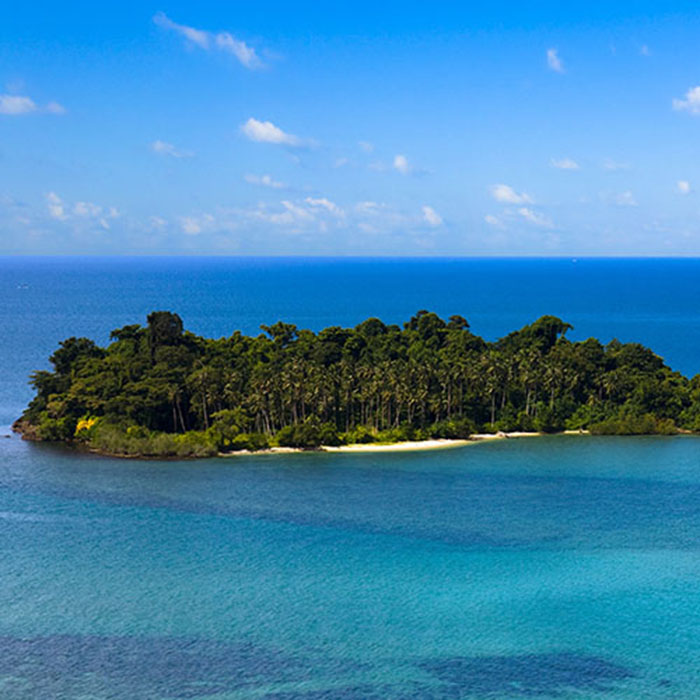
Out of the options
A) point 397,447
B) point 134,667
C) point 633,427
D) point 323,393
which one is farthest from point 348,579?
point 633,427

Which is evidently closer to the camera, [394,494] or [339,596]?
[339,596]

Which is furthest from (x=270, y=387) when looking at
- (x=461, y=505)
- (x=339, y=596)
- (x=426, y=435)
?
(x=339, y=596)

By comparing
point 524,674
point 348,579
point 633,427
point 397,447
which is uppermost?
point 633,427

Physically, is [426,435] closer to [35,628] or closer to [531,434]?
[531,434]

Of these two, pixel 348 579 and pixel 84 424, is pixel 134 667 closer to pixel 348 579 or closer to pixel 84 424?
pixel 348 579

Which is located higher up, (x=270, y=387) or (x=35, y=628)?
(x=270, y=387)

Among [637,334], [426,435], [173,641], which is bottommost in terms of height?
[173,641]
